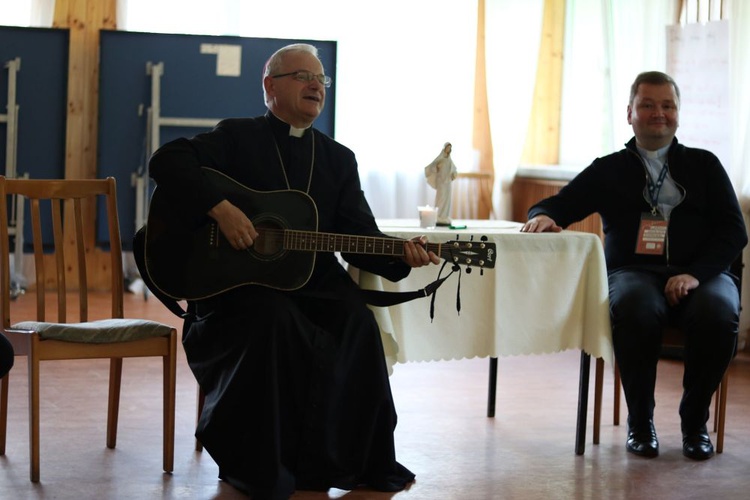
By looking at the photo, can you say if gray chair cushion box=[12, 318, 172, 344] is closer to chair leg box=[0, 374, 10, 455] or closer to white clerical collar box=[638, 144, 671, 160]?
chair leg box=[0, 374, 10, 455]

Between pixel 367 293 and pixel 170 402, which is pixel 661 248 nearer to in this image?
pixel 367 293

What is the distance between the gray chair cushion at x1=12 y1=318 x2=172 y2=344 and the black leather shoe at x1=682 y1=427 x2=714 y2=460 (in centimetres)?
162

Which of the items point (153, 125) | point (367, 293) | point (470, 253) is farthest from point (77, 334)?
point (153, 125)

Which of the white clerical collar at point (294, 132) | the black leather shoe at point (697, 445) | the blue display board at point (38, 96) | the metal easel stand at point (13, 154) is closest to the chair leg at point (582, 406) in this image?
the black leather shoe at point (697, 445)

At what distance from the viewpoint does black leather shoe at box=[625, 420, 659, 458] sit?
3.20 metres

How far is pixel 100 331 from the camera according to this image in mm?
2729

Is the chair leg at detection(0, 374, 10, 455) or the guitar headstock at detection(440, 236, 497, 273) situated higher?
the guitar headstock at detection(440, 236, 497, 273)

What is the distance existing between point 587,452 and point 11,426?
1.79m

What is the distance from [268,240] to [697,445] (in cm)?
148

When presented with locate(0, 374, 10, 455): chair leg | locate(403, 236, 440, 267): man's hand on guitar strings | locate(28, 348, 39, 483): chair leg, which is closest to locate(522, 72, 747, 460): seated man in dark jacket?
locate(403, 236, 440, 267): man's hand on guitar strings

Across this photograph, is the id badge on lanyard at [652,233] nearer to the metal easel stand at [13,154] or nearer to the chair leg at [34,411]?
the chair leg at [34,411]

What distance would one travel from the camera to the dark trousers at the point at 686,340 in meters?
3.19

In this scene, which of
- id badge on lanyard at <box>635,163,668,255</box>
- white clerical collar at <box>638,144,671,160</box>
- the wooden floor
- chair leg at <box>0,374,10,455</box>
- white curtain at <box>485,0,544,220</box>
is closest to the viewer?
the wooden floor

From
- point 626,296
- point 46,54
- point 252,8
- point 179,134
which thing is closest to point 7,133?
point 46,54
